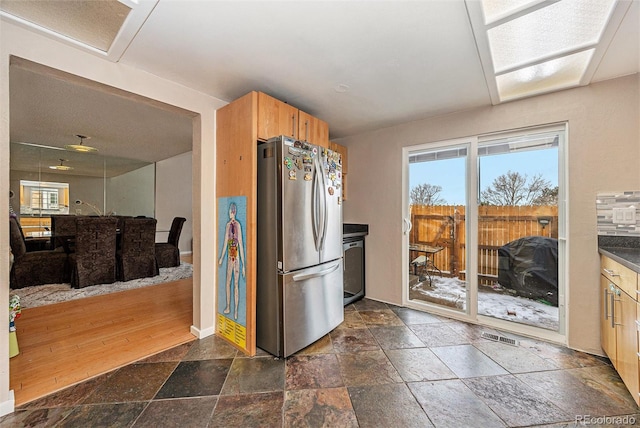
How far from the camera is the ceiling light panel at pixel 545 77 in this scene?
182 centimetres

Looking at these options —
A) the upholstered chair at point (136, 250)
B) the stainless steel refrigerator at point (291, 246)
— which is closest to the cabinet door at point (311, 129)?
the stainless steel refrigerator at point (291, 246)

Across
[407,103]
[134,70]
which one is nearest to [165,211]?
[134,70]

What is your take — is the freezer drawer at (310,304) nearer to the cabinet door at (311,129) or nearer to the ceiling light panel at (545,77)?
the cabinet door at (311,129)

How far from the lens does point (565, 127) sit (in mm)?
2209

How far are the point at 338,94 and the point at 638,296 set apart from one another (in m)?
2.44

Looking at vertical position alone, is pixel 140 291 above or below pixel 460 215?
below

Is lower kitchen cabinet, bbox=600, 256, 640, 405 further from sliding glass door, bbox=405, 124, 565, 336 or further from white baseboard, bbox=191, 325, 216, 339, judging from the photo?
white baseboard, bbox=191, 325, 216, 339

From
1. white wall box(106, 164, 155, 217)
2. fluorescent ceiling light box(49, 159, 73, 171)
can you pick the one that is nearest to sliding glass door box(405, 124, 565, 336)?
white wall box(106, 164, 155, 217)

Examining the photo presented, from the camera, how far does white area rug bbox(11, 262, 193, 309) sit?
3145mm

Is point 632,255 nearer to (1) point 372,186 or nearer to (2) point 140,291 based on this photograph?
(1) point 372,186

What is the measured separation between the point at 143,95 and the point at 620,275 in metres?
3.65

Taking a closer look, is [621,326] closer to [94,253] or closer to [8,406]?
[8,406]

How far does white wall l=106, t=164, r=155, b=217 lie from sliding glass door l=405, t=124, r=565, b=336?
6334 millimetres

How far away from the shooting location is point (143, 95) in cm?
197
